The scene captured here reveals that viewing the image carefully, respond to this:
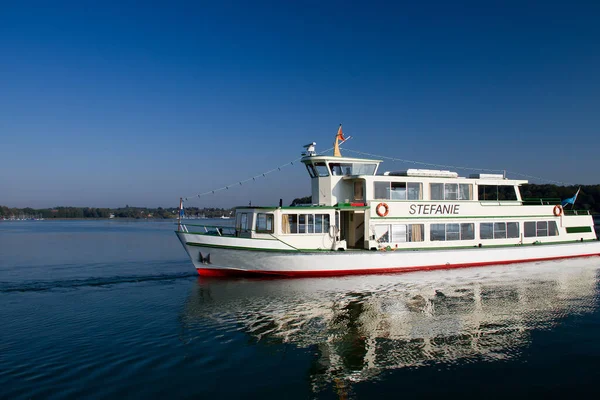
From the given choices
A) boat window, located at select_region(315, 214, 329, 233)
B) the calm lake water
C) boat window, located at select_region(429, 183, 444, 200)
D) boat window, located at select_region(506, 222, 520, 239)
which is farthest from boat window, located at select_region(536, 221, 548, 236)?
boat window, located at select_region(315, 214, 329, 233)

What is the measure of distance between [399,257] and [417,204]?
3482mm

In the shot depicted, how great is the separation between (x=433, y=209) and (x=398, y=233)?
2.79 metres

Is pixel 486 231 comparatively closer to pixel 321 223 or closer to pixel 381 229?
pixel 381 229

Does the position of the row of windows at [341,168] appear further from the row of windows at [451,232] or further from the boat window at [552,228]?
the boat window at [552,228]

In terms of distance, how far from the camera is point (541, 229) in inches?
1081

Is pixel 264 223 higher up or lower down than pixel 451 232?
higher up

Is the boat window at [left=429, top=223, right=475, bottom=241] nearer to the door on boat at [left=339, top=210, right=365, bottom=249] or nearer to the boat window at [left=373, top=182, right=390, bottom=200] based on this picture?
the boat window at [left=373, top=182, right=390, bottom=200]

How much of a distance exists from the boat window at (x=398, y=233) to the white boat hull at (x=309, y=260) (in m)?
0.98

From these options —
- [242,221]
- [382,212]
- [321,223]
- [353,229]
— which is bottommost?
[353,229]

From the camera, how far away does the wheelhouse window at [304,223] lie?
21.4 m

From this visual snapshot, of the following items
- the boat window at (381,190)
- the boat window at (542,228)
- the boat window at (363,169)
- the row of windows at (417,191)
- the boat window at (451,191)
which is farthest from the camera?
the boat window at (542,228)

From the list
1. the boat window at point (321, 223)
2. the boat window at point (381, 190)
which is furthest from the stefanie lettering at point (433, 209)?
the boat window at point (321, 223)

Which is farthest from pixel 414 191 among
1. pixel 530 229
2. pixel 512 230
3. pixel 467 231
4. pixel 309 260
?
pixel 530 229

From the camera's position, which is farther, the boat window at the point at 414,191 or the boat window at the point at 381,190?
the boat window at the point at 414,191
